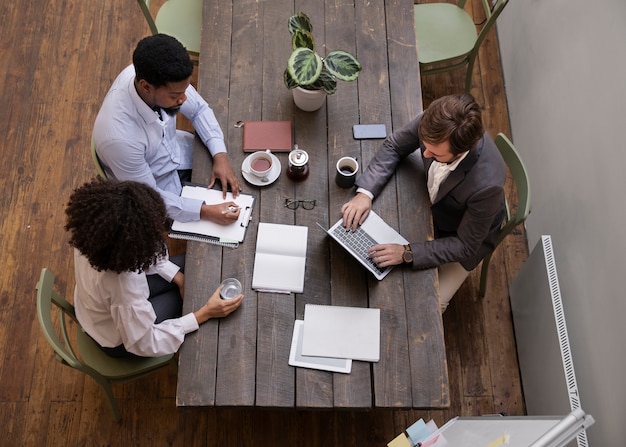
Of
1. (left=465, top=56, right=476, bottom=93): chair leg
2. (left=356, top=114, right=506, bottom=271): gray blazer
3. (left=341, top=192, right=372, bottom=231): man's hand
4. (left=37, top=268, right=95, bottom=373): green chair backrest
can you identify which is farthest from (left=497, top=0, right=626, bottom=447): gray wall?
(left=37, top=268, right=95, bottom=373): green chair backrest

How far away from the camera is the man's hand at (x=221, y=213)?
78.5 inches

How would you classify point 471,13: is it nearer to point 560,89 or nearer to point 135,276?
point 560,89

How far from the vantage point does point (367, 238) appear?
1.97 meters

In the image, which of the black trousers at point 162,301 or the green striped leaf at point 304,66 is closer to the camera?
the green striped leaf at point 304,66

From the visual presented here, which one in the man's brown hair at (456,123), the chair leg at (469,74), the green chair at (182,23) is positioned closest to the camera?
the man's brown hair at (456,123)

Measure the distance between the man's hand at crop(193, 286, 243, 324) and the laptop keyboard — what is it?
0.43 metres

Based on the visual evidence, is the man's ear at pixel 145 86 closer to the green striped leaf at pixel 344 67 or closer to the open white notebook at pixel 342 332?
the green striped leaf at pixel 344 67

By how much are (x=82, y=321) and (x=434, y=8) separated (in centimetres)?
238

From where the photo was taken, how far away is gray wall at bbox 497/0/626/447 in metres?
2.05

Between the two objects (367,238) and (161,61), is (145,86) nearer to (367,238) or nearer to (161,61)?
(161,61)

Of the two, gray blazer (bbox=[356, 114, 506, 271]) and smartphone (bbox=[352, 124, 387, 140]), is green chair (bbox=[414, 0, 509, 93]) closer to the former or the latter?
smartphone (bbox=[352, 124, 387, 140])

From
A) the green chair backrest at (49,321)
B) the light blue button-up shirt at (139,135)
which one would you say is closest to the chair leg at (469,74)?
the light blue button-up shirt at (139,135)

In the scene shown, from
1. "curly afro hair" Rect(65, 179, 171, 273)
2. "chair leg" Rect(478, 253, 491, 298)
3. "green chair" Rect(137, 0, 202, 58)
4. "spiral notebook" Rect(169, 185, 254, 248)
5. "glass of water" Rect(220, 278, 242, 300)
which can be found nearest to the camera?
"curly afro hair" Rect(65, 179, 171, 273)

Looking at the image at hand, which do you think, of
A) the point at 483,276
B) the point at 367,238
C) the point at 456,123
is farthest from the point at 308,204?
the point at 483,276
